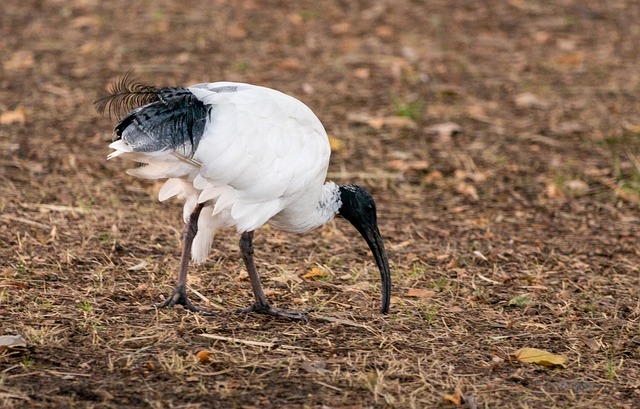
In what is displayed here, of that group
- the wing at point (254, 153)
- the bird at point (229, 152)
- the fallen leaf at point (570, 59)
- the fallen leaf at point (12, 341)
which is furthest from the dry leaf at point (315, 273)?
the fallen leaf at point (570, 59)

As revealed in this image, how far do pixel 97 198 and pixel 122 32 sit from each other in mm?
4373

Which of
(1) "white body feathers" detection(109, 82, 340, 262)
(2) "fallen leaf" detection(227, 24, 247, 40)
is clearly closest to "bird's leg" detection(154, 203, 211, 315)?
(1) "white body feathers" detection(109, 82, 340, 262)

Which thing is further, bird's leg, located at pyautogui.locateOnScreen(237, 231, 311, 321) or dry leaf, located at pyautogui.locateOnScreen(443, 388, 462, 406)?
bird's leg, located at pyautogui.locateOnScreen(237, 231, 311, 321)

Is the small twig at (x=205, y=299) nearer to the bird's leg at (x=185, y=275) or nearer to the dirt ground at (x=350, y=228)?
the dirt ground at (x=350, y=228)

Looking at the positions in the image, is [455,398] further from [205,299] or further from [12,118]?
[12,118]

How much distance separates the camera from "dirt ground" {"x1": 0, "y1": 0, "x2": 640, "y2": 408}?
4.55 meters

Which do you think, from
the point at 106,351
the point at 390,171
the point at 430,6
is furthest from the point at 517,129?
the point at 106,351

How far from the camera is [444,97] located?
985cm

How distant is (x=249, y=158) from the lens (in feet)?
16.3

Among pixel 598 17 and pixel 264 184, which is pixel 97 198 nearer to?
pixel 264 184

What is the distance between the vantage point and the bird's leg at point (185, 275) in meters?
5.24

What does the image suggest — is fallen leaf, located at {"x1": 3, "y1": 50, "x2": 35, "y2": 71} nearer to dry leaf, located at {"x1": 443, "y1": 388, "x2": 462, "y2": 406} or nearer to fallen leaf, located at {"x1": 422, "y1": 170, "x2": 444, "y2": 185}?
fallen leaf, located at {"x1": 422, "y1": 170, "x2": 444, "y2": 185}

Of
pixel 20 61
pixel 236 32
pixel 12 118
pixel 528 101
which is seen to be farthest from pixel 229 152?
pixel 236 32

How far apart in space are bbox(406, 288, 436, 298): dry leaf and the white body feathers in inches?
33.1
